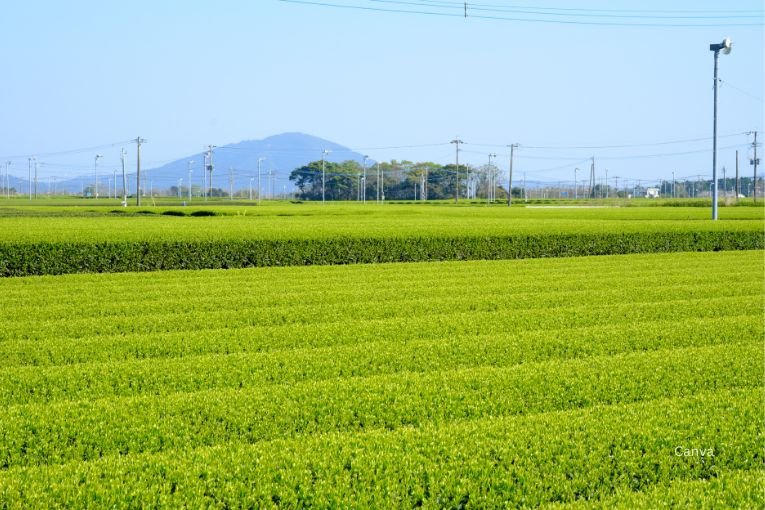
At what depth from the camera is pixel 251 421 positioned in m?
5.77

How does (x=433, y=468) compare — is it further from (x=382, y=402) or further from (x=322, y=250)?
(x=322, y=250)

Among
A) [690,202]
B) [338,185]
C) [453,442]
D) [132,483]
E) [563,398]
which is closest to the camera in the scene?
[132,483]

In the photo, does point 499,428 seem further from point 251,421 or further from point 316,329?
point 316,329

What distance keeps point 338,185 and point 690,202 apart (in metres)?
67.3

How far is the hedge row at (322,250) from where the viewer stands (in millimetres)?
16688

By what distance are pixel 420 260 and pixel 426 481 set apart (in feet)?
51.8

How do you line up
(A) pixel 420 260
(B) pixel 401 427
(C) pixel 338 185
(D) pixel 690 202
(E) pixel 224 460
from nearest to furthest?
(E) pixel 224 460, (B) pixel 401 427, (A) pixel 420 260, (D) pixel 690 202, (C) pixel 338 185

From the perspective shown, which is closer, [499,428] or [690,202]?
[499,428]

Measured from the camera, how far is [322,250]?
1930 cm

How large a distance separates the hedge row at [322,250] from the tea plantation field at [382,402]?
202 inches

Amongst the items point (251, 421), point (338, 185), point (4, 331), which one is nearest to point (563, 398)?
point (251, 421)

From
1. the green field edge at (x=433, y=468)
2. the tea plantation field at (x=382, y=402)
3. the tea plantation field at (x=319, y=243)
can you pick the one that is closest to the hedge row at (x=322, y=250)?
the tea plantation field at (x=319, y=243)

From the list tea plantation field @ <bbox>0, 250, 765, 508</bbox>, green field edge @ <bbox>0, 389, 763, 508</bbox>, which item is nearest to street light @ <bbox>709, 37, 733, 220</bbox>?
tea plantation field @ <bbox>0, 250, 765, 508</bbox>

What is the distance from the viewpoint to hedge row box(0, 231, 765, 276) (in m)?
16.7
